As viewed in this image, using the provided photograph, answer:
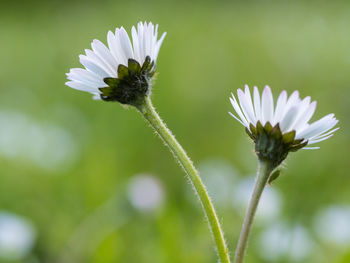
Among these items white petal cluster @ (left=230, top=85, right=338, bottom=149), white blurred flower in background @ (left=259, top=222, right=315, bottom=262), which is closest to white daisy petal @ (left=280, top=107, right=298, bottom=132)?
white petal cluster @ (left=230, top=85, right=338, bottom=149)

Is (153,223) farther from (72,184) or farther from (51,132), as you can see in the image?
(51,132)

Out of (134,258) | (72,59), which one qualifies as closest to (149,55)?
(134,258)

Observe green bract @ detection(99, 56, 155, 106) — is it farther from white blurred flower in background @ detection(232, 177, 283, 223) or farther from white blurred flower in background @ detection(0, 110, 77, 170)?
white blurred flower in background @ detection(0, 110, 77, 170)

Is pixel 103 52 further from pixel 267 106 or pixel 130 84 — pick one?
pixel 267 106

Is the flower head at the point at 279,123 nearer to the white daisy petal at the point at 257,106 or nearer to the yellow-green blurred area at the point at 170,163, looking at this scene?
the white daisy petal at the point at 257,106

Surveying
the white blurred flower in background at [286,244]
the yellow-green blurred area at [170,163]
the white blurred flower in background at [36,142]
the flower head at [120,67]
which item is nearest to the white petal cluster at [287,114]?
the flower head at [120,67]

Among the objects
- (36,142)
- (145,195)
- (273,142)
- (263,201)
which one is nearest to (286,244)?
(263,201)
